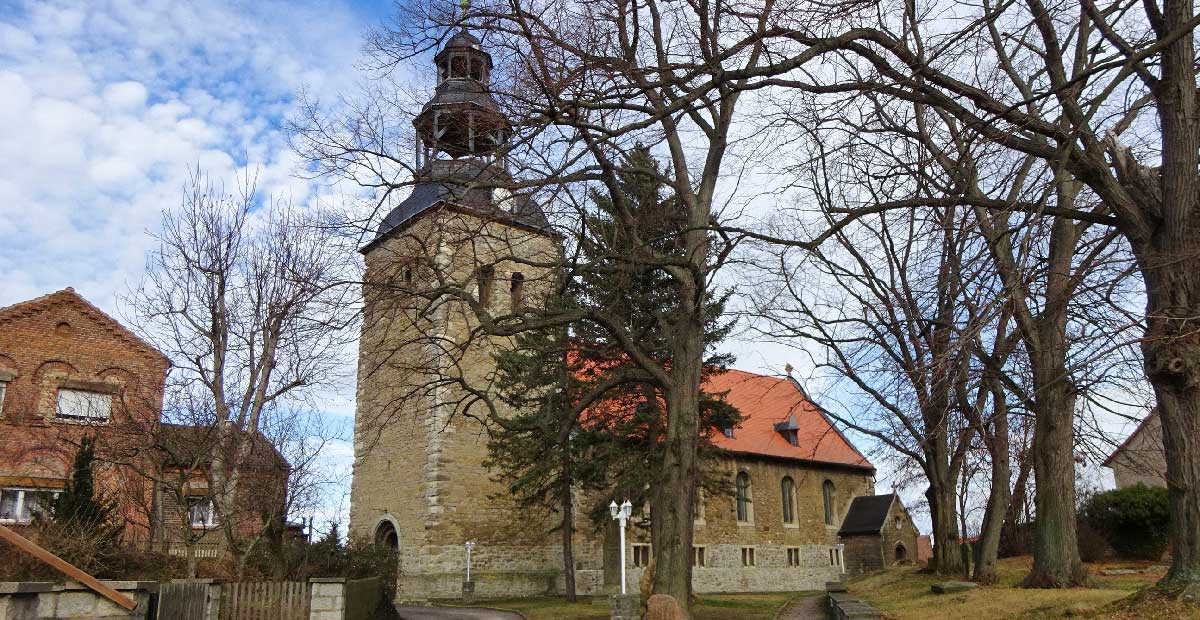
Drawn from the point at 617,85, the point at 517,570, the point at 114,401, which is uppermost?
the point at 617,85

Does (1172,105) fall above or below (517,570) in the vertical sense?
above

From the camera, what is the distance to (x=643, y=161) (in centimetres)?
1602

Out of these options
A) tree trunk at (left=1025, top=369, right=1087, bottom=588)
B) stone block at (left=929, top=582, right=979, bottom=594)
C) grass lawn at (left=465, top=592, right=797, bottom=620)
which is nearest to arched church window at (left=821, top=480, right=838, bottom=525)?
grass lawn at (left=465, top=592, right=797, bottom=620)

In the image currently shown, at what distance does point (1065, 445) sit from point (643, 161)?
9002 mm

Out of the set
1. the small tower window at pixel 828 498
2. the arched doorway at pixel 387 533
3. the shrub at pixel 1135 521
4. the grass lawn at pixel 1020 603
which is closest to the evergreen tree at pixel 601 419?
the arched doorway at pixel 387 533

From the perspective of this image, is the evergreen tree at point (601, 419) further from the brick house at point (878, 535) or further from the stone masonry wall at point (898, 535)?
the stone masonry wall at point (898, 535)

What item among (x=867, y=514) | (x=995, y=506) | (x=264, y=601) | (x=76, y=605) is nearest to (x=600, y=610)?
(x=264, y=601)

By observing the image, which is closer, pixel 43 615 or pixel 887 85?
pixel 887 85

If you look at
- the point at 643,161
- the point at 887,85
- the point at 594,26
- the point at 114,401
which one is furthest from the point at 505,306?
the point at 887,85

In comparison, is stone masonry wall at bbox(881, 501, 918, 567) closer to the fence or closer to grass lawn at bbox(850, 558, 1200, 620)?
grass lawn at bbox(850, 558, 1200, 620)

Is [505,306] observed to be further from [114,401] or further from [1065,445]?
[1065,445]

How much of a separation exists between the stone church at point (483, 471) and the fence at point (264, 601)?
3954mm

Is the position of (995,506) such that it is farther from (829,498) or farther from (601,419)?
(829,498)

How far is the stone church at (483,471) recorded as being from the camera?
16.4 m
